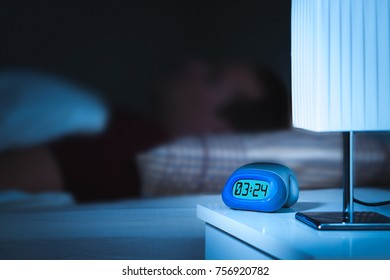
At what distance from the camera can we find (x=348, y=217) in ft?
3.22

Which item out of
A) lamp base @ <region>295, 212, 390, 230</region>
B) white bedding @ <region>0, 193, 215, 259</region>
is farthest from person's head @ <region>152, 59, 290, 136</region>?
lamp base @ <region>295, 212, 390, 230</region>

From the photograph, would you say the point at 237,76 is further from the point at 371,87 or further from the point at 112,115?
the point at 371,87

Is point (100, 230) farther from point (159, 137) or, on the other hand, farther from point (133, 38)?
point (133, 38)

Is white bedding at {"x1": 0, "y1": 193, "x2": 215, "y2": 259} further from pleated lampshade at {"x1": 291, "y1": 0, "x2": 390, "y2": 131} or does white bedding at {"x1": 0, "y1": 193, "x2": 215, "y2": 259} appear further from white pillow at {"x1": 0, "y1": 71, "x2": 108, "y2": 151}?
pleated lampshade at {"x1": 291, "y1": 0, "x2": 390, "y2": 131}

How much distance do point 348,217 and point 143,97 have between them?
604 mm

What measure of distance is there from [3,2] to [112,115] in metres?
0.31

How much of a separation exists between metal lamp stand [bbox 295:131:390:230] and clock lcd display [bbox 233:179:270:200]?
8 cm

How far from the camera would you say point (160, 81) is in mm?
1476

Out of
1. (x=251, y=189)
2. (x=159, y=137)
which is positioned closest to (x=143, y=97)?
(x=159, y=137)

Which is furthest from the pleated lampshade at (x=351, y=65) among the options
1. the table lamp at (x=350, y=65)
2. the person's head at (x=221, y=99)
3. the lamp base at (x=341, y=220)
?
the person's head at (x=221, y=99)

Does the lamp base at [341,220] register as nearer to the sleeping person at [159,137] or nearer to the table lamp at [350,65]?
the table lamp at [350,65]

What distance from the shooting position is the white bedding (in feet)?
4.67
